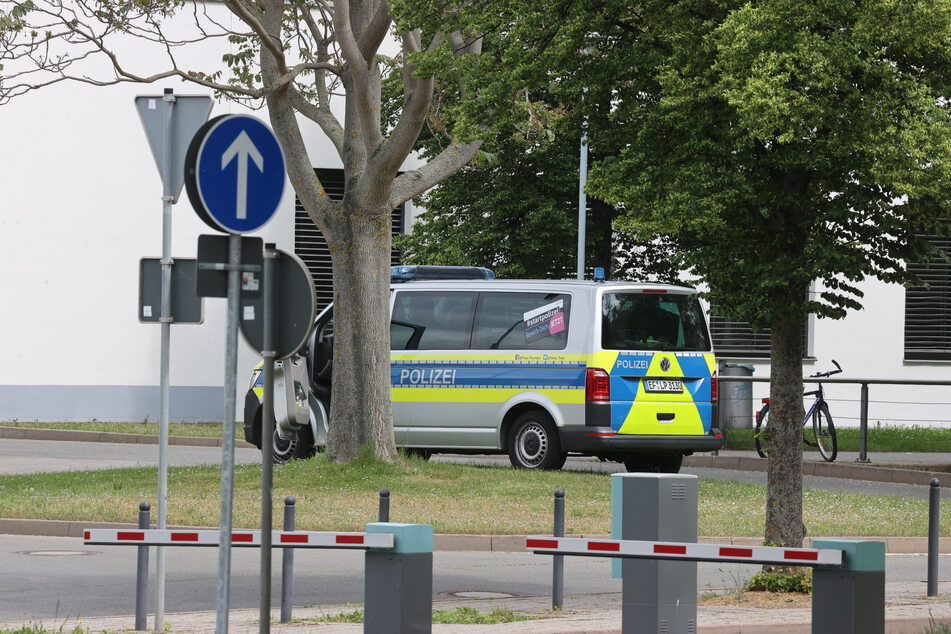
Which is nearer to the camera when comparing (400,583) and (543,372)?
(400,583)

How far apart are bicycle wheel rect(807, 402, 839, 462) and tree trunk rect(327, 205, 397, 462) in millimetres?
7470

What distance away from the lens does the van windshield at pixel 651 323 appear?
55.7 ft

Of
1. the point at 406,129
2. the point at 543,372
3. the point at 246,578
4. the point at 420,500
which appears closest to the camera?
the point at 246,578

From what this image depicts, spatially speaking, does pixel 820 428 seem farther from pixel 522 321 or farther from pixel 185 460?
pixel 185 460

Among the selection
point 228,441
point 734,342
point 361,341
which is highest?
point 734,342

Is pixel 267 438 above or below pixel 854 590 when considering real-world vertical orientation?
above

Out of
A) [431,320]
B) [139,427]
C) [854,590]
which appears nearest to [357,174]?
[431,320]

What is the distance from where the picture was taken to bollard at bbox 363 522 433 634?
20.5ft

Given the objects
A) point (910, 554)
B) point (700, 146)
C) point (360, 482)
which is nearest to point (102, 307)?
point (360, 482)

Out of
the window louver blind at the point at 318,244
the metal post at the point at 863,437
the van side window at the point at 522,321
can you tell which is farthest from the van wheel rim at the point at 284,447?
the window louver blind at the point at 318,244

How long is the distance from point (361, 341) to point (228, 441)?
956 cm

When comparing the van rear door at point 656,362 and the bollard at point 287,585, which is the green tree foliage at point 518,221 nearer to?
the van rear door at point 656,362

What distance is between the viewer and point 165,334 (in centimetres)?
826

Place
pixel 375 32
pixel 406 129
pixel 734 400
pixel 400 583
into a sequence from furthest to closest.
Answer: pixel 734 400, pixel 375 32, pixel 406 129, pixel 400 583
